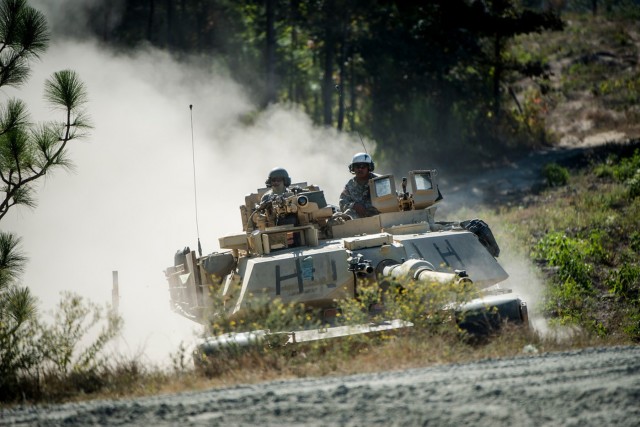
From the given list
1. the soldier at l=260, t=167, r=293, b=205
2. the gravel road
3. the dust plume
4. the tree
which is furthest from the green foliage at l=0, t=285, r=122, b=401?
the dust plume

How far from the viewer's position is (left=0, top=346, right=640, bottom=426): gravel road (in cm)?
709

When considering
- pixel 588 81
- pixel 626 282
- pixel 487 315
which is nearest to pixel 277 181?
pixel 487 315

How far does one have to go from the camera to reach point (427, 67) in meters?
36.4

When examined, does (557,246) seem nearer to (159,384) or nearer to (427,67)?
(159,384)

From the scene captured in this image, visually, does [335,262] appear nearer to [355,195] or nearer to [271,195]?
[271,195]

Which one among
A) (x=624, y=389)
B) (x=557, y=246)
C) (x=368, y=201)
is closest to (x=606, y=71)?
(x=557, y=246)

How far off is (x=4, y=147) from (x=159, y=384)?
499cm

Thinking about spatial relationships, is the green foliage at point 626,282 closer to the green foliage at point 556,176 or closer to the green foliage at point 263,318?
the green foliage at point 263,318

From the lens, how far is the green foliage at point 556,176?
97.3ft

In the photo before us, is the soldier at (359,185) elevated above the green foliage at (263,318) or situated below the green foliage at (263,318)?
above

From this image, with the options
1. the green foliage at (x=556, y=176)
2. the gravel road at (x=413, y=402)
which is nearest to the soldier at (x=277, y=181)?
the gravel road at (x=413, y=402)

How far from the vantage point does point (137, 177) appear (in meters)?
28.1

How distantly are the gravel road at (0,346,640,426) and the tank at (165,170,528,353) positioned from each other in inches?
88.6

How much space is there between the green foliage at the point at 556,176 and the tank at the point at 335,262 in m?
15.5
